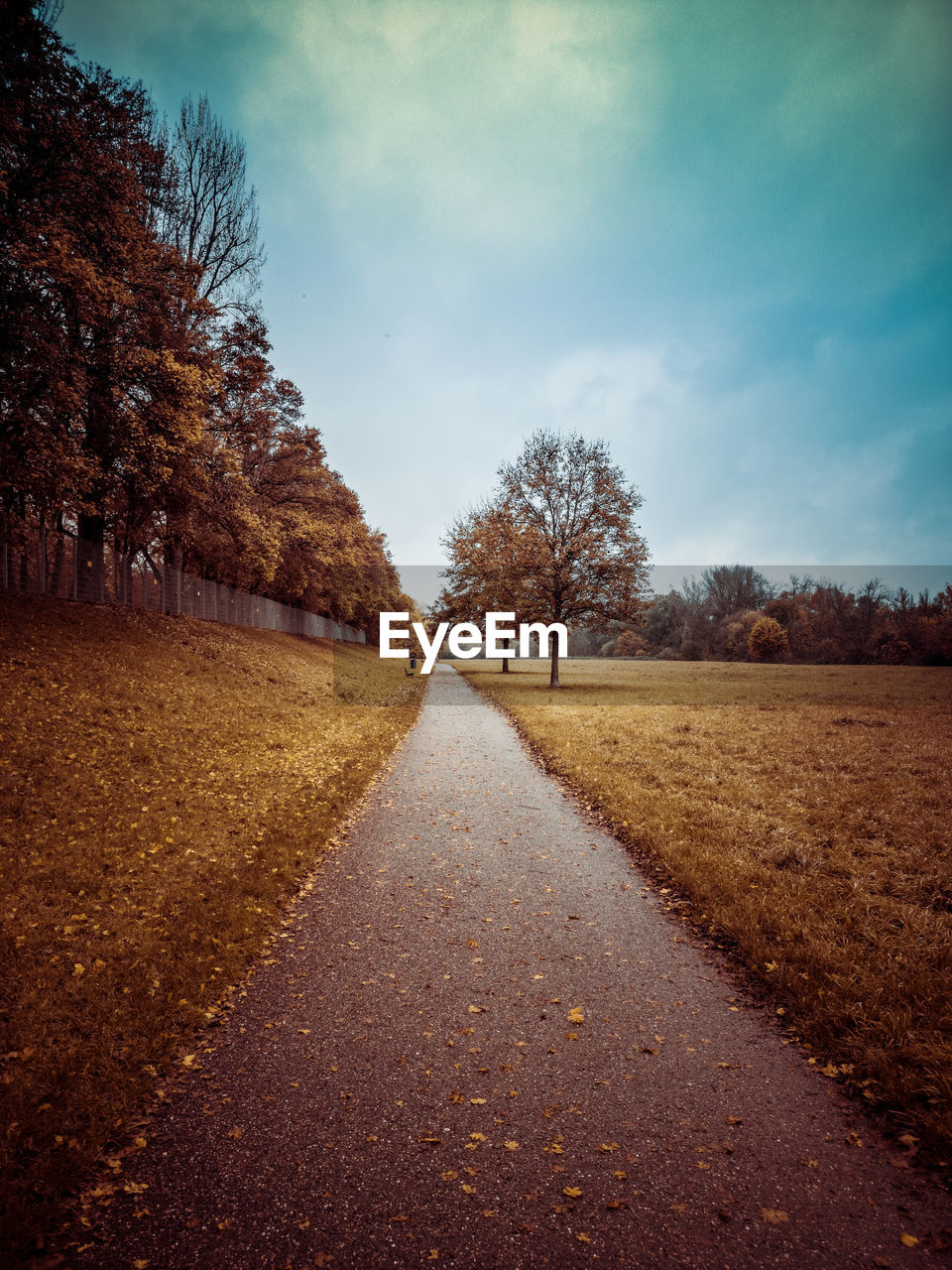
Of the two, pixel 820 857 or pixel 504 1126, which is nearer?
pixel 504 1126

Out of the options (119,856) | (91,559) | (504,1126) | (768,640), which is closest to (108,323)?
(91,559)

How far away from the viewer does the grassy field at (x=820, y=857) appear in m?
3.54

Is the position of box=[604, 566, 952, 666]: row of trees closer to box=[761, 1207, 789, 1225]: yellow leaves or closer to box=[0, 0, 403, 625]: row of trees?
box=[0, 0, 403, 625]: row of trees

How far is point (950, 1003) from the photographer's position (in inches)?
152

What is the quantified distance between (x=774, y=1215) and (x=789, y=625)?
85292 millimetres

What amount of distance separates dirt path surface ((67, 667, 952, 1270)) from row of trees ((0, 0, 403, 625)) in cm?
1251

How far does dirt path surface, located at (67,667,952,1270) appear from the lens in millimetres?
2367

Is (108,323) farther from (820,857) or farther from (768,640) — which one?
(768,640)

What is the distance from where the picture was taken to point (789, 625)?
77.1 meters

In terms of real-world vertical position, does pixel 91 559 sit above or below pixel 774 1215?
above

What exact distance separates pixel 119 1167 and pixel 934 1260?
3.57 m

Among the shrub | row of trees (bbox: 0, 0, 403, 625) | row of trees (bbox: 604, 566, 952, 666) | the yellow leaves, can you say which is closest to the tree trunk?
row of trees (bbox: 0, 0, 403, 625)

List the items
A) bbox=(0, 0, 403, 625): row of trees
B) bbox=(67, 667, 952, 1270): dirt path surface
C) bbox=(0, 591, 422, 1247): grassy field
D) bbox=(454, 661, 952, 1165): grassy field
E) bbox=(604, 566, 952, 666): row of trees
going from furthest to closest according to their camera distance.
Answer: bbox=(604, 566, 952, 666): row of trees < bbox=(0, 0, 403, 625): row of trees < bbox=(454, 661, 952, 1165): grassy field < bbox=(0, 591, 422, 1247): grassy field < bbox=(67, 667, 952, 1270): dirt path surface

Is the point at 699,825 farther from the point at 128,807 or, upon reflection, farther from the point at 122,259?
the point at 122,259
